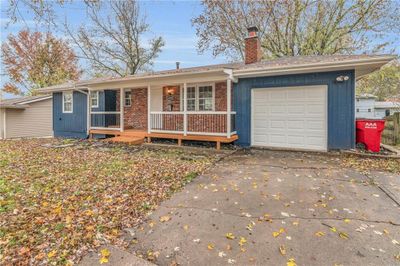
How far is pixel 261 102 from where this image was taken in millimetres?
8945

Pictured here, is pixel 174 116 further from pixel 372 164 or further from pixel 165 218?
pixel 372 164

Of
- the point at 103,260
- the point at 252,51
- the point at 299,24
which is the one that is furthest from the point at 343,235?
the point at 299,24

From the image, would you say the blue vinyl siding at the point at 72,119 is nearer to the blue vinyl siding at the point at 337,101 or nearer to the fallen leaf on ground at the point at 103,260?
the blue vinyl siding at the point at 337,101

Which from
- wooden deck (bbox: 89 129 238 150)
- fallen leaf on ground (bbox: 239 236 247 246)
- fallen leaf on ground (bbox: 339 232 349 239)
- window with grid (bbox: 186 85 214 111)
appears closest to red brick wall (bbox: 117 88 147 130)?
wooden deck (bbox: 89 129 238 150)

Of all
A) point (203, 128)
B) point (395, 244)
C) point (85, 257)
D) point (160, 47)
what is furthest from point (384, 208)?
point (160, 47)

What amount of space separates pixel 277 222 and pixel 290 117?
5.81m

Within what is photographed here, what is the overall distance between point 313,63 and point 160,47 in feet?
64.7

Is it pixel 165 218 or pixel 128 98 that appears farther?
pixel 128 98

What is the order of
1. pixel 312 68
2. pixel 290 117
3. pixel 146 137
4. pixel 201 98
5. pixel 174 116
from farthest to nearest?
pixel 201 98
pixel 146 137
pixel 174 116
pixel 290 117
pixel 312 68

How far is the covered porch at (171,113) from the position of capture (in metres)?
9.05

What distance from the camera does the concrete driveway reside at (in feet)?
8.69

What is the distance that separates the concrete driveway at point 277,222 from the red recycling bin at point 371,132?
2.45 m

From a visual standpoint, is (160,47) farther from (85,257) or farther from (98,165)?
(85,257)

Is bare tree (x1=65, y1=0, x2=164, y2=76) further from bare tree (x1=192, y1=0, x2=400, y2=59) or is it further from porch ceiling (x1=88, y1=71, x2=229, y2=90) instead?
porch ceiling (x1=88, y1=71, x2=229, y2=90)
